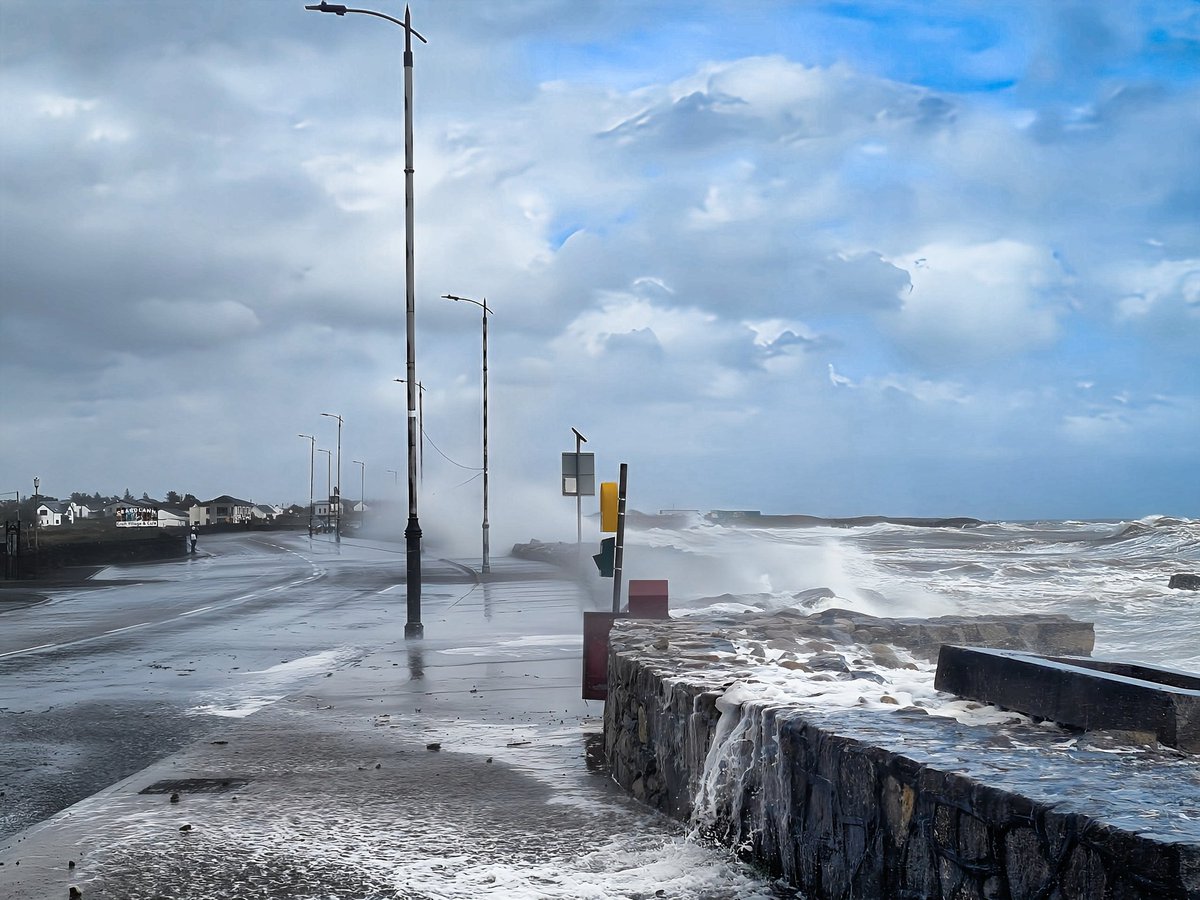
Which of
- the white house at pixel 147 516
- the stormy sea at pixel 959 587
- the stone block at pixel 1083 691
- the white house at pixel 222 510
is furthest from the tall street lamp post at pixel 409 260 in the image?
the white house at pixel 222 510

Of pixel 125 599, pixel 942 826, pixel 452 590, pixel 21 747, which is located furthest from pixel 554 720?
pixel 125 599

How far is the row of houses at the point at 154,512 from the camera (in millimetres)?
156000

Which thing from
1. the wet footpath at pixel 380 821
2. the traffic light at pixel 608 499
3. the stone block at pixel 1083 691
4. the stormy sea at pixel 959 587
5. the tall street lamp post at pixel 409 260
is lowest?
the stormy sea at pixel 959 587

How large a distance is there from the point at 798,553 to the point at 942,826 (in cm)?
3621

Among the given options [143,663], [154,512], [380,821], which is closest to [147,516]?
[154,512]

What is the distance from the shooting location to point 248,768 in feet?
25.5

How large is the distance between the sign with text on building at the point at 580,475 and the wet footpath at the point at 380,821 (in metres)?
13.6

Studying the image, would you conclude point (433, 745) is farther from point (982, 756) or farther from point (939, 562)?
point (939, 562)

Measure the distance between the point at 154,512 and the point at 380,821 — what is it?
156928mm

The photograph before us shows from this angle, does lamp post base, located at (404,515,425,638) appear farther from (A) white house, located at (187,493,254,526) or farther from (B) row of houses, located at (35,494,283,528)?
(A) white house, located at (187,493,254,526)

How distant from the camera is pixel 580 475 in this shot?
24438 mm

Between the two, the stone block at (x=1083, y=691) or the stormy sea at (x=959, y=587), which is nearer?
the stone block at (x=1083, y=691)

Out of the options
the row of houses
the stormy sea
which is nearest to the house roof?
the row of houses

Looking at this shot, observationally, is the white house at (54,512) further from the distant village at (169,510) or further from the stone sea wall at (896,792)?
the stone sea wall at (896,792)
